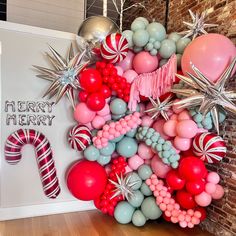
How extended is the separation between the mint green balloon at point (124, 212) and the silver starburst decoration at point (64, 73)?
94cm

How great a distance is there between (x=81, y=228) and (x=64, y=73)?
127 cm

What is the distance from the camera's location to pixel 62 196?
7.88 ft

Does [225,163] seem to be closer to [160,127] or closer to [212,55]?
[160,127]

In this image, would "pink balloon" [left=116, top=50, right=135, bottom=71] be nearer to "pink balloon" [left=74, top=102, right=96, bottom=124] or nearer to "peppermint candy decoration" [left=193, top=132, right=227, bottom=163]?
"pink balloon" [left=74, top=102, right=96, bottom=124]

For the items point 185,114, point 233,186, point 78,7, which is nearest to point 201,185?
point 233,186

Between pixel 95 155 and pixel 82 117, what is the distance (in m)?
0.34

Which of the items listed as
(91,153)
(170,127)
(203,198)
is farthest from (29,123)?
(203,198)

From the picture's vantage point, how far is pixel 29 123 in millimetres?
2264

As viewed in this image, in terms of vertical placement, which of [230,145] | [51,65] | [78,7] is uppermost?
[78,7]

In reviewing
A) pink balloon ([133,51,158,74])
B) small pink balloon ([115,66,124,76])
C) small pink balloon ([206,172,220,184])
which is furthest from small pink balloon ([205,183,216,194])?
small pink balloon ([115,66,124,76])

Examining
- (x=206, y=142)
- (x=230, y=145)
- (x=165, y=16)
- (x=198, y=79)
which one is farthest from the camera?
(x=165, y=16)

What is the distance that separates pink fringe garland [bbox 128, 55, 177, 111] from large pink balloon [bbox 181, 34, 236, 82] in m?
0.21

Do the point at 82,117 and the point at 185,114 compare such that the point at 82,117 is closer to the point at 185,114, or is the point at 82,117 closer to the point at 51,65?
the point at 51,65

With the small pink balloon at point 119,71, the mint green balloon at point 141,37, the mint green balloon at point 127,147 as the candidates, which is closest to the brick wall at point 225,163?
the mint green balloon at point 141,37
